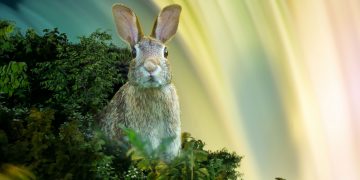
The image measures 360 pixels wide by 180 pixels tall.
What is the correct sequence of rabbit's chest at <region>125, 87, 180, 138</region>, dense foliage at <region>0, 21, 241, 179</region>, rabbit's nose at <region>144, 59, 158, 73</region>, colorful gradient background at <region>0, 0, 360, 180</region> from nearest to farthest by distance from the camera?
1. dense foliage at <region>0, 21, 241, 179</region>
2. rabbit's nose at <region>144, 59, 158, 73</region>
3. rabbit's chest at <region>125, 87, 180, 138</region>
4. colorful gradient background at <region>0, 0, 360, 180</region>

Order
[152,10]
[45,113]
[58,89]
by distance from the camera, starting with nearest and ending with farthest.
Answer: [45,113] < [58,89] < [152,10]

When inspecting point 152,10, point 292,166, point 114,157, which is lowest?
point 114,157

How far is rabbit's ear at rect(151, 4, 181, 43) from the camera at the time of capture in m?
3.91

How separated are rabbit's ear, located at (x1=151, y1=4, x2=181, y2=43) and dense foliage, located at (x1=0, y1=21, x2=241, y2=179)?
380 millimetres

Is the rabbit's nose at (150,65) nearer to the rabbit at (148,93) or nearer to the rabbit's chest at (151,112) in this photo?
the rabbit at (148,93)

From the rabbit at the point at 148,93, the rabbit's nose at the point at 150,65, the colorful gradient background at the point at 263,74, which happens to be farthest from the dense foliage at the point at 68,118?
the rabbit's nose at the point at 150,65

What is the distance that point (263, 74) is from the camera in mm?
4836

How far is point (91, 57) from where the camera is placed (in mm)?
4137

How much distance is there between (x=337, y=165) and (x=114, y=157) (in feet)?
5.60

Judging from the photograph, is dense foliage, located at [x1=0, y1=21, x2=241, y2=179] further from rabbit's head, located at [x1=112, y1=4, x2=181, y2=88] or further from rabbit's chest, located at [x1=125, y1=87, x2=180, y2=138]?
rabbit's head, located at [x1=112, y1=4, x2=181, y2=88]

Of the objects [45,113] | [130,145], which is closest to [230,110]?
[130,145]

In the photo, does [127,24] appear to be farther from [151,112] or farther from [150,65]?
[151,112]

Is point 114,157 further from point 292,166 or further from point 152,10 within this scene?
point 292,166

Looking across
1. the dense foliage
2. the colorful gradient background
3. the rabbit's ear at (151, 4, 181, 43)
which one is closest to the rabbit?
the rabbit's ear at (151, 4, 181, 43)
